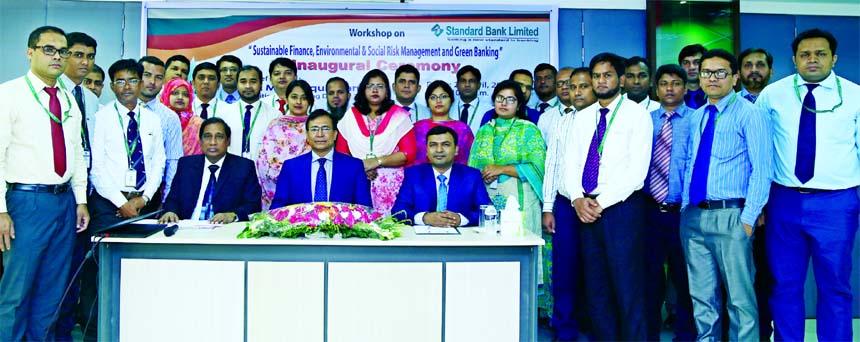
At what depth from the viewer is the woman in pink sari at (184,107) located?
4586mm

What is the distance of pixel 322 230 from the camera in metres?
3.01

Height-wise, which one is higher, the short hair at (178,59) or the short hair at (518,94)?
the short hair at (178,59)

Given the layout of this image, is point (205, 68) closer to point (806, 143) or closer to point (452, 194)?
point (452, 194)

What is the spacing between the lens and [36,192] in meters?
3.25

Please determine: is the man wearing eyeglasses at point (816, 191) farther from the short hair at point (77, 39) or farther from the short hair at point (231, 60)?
the short hair at point (77, 39)

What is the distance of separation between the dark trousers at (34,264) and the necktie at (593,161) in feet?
9.00

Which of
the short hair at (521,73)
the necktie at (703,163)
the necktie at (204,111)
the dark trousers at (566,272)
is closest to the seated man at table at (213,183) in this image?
the necktie at (204,111)

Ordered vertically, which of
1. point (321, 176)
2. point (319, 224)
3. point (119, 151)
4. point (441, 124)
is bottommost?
point (319, 224)

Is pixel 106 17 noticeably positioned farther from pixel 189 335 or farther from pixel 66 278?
pixel 189 335

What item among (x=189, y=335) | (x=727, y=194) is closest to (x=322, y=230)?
(x=189, y=335)

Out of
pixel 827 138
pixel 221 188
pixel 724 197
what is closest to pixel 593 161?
pixel 724 197

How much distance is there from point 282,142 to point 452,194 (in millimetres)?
1290

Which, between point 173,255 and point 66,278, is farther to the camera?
point 66,278

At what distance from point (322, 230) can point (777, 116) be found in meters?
2.49
